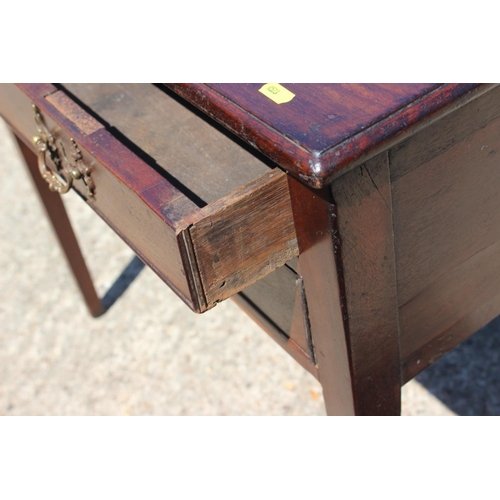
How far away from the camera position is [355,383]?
812mm

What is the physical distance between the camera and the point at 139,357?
1.59m

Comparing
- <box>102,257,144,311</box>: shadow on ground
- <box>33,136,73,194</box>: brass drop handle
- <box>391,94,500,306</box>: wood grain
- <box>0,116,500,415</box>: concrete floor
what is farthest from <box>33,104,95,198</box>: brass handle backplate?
<box>102,257,144,311</box>: shadow on ground

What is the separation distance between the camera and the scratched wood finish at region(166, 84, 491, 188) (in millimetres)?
580

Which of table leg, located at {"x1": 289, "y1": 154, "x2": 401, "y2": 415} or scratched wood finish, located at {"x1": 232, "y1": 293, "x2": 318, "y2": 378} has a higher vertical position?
table leg, located at {"x1": 289, "y1": 154, "x2": 401, "y2": 415}

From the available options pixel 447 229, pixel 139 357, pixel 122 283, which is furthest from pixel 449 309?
pixel 122 283

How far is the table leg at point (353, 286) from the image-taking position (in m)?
0.65

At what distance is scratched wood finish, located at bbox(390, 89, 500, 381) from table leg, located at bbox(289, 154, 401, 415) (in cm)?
3

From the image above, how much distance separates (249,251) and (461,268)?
0.32 metres

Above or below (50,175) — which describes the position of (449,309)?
below

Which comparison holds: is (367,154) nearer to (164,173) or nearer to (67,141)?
(164,173)

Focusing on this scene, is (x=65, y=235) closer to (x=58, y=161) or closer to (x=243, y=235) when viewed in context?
(x=58, y=161)

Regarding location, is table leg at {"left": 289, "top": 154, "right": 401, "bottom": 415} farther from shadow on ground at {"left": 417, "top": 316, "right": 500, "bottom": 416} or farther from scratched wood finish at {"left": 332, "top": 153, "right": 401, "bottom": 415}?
shadow on ground at {"left": 417, "top": 316, "right": 500, "bottom": 416}

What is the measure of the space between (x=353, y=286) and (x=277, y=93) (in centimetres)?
20

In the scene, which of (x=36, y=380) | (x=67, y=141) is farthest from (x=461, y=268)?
(x=36, y=380)
